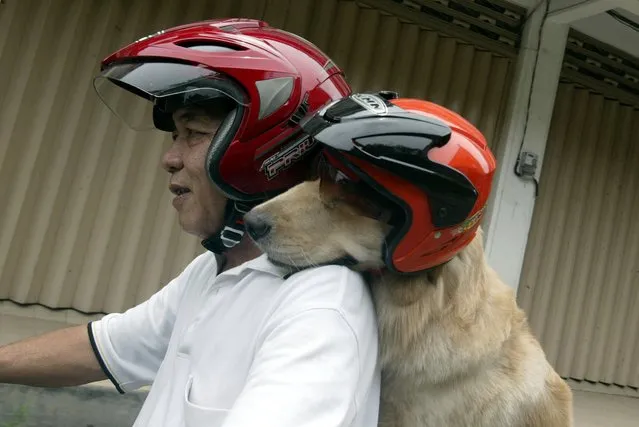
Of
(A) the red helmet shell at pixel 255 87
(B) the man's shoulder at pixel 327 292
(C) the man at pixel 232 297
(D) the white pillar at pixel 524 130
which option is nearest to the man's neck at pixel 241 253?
(C) the man at pixel 232 297

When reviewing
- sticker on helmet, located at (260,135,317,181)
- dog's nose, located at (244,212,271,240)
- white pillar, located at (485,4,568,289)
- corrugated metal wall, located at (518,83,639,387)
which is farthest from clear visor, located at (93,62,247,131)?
corrugated metal wall, located at (518,83,639,387)

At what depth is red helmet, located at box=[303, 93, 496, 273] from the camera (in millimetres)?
1176

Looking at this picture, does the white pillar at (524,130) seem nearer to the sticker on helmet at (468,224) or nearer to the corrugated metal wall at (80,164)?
the corrugated metal wall at (80,164)

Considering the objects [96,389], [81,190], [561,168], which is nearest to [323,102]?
[96,389]

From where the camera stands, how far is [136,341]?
69.3 inches

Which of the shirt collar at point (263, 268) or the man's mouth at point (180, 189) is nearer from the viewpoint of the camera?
the shirt collar at point (263, 268)

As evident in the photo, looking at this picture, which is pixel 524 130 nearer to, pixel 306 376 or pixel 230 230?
pixel 230 230

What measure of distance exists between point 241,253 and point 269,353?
0.58m

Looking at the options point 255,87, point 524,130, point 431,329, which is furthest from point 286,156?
point 524,130

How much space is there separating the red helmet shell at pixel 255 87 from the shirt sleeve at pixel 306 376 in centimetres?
46

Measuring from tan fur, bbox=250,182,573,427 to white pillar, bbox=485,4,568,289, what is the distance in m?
3.09

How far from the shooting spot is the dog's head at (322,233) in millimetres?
1308

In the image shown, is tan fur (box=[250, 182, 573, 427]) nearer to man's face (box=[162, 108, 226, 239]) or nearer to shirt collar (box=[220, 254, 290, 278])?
shirt collar (box=[220, 254, 290, 278])

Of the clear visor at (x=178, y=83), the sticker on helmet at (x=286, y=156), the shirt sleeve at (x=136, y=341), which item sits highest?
the clear visor at (x=178, y=83)
